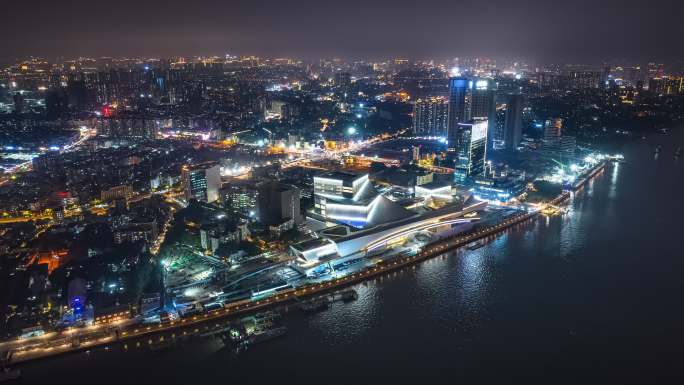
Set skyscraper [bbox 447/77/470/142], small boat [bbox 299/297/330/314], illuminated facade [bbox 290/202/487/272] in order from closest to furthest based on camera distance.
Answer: small boat [bbox 299/297/330/314], illuminated facade [bbox 290/202/487/272], skyscraper [bbox 447/77/470/142]

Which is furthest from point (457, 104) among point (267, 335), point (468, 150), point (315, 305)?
point (267, 335)

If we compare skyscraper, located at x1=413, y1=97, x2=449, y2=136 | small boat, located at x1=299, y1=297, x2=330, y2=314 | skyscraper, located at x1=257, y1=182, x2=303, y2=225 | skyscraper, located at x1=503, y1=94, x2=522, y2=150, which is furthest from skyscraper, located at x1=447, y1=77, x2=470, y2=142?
small boat, located at x1=299, y1=297, x2=330, y2=314

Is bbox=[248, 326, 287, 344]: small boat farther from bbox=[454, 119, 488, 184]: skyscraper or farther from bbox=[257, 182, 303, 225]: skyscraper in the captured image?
bbox=[454, 119, 488, 184]: skyscraper

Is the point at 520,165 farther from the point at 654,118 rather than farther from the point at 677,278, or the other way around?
the point at 654,118

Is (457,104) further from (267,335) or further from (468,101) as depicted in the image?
(267,335)

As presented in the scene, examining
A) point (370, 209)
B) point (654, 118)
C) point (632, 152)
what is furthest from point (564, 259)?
point (654, 118)

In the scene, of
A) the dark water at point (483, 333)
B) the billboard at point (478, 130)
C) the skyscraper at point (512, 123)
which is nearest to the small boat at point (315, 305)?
the dark water at point (483, 333)
